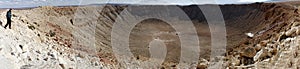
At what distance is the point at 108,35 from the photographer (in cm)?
3800

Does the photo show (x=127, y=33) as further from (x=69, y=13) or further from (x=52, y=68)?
(x=52, y=68)

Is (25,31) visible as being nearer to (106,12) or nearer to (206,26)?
(106,12)

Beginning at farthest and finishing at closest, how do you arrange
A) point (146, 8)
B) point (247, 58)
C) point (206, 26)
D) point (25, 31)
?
point (146, 8), point (206, 26), point (25, 31), point (247, 58)

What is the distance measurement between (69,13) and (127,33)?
835cm

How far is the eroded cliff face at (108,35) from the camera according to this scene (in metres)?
13.7

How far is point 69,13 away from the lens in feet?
127

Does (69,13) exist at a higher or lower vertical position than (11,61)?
higher

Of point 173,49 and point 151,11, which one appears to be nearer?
point 173,49

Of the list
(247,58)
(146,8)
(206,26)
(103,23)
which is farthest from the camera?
(146,8)

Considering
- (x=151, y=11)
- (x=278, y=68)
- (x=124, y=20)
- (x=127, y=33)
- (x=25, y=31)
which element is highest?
(x=151, y=11)

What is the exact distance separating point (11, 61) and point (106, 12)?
3861cm

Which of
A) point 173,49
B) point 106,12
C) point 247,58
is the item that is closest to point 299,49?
point 247,58

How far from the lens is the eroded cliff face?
44.8ft

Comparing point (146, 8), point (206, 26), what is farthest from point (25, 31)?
point (146, 8)
